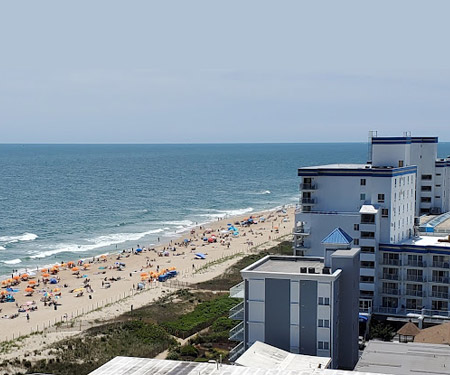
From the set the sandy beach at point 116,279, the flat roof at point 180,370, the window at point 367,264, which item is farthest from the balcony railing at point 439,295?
the sandy beach at point 116,279

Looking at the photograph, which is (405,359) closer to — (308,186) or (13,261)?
(308,186)

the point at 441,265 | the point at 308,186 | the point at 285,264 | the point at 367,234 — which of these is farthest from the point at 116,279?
the point at 285,264

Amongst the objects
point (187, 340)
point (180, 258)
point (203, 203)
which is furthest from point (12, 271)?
point (203, 203)

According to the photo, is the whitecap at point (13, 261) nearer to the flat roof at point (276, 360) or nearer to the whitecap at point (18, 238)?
the whitecap at point (18, 238)

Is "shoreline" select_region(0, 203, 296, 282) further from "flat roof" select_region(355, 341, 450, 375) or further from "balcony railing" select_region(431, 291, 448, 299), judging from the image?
"flat roof" select_region(355, 341, 450, 375)

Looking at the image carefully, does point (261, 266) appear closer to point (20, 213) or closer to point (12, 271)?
point (12, 271)
